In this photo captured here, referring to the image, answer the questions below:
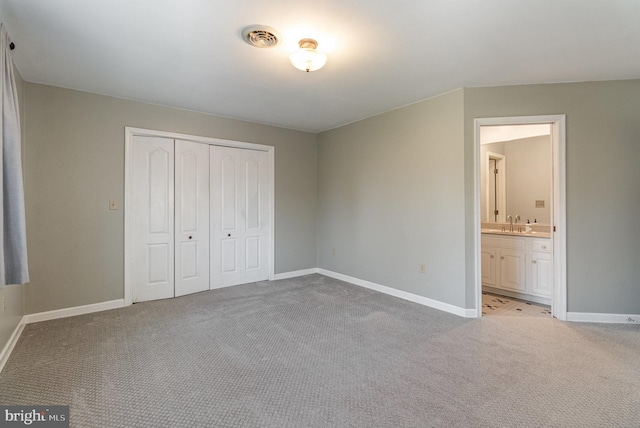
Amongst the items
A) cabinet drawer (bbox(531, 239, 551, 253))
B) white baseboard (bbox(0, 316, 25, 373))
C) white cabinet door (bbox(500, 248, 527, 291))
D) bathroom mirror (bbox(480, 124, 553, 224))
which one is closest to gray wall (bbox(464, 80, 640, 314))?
cabinet drawer (bbox(531, 239, 551, 253))

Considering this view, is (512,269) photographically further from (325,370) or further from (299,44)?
(299,44)

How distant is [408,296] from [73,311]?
3.99m

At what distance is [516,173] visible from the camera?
4.90 m

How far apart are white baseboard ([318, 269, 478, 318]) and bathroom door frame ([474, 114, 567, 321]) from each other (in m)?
0.15

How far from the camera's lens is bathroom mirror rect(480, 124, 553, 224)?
182 inches

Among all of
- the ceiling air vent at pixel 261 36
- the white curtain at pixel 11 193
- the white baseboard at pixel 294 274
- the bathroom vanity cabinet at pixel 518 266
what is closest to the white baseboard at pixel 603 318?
the bathroom vanity cabinet at pixel 518 266

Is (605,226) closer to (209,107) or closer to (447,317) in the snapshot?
(447,317)

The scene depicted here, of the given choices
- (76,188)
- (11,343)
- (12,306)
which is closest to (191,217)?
(76,188)

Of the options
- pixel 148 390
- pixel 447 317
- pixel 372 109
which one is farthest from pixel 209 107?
pixel 447 317

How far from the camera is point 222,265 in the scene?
14.7ft

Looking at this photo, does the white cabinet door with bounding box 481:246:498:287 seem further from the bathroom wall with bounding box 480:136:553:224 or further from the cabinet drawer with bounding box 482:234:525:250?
the bathroom wall with bounding box 480:136:553:224

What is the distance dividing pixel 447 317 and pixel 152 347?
296 cm

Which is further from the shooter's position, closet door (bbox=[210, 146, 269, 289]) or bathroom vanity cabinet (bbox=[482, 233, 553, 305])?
→ closet door (bbox=[210, 146, 269, 289])

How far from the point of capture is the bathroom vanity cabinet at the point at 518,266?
12.5ft
